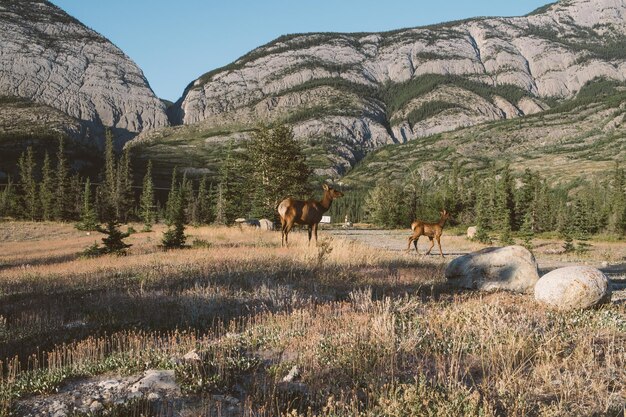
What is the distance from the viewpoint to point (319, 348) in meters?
6.12

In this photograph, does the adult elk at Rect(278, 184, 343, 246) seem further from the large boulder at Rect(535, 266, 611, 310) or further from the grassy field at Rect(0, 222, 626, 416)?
the large boulder at Rect(535, 266, 611, 310)

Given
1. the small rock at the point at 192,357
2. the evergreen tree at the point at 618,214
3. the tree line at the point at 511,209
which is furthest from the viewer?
the tree line at the point at 511,209

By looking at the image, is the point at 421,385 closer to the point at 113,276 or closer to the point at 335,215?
the point at 113,276

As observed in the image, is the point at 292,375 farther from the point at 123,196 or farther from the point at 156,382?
the point at 123,196

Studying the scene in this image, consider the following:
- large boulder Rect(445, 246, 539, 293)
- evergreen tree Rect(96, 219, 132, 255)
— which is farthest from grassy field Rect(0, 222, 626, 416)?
evergreen tree Rect(96, 219, 132, 255)

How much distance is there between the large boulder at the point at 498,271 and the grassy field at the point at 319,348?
1167mm

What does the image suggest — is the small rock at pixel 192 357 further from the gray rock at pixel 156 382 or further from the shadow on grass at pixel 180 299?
the shadow on grass at pixel 180 299

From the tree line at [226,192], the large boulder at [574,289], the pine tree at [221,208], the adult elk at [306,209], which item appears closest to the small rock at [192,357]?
the large boulder at [574,289]

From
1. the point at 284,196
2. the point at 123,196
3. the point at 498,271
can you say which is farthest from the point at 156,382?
the point at 123,196

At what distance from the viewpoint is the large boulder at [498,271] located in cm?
1213

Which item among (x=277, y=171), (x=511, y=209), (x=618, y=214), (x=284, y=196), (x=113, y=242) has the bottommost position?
(x=113, y=242)

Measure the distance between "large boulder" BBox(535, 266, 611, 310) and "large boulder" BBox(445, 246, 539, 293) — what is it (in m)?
2.45

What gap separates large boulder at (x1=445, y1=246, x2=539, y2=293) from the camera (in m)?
12.1

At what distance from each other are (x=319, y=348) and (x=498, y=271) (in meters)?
8.35
